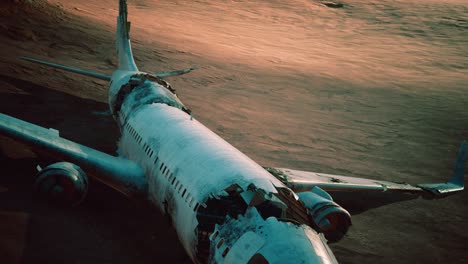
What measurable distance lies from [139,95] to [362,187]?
13.6 meters

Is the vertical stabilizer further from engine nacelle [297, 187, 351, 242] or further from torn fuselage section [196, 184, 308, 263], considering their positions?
torn fuselage section [196, 184, 308, 263]

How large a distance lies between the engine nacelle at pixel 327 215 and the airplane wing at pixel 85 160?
7397 mm

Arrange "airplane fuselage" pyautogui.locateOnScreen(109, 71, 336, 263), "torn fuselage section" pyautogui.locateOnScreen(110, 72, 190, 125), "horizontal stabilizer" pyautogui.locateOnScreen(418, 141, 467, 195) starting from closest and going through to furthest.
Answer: "airplane fuselage" pyautogui.locateOnScreen(109, 71, 336, 263)
"horizontal stabilizer" pyautogui.locateOnScreen(418, 141, 467, 195)
"torn fuselage section" pyautogui.locateOnScreen(110, 72, 190, 125)

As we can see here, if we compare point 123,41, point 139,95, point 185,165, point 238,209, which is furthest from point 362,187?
point 123,41

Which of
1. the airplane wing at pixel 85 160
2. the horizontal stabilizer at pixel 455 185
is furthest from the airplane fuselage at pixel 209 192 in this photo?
the horizontal stabilizer at pixel 455 185

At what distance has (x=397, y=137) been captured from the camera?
36000mm

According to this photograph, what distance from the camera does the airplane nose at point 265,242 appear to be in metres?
10.6

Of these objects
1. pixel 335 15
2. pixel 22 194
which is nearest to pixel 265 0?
pixel 335 15

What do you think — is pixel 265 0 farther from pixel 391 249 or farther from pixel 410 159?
pixel 391 249

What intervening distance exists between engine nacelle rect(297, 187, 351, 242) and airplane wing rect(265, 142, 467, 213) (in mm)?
2467

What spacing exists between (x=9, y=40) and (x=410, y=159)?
37985mm

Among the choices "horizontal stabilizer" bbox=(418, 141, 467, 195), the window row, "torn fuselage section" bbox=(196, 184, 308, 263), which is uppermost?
"torn fuselage section" bbox=(196, 184, 308, 263)

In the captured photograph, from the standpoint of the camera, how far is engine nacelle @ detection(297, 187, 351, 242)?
17.9 metres

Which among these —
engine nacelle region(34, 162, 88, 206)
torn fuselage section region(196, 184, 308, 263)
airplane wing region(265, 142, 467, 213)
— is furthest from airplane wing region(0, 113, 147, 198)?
torn fuselage section region(196, 184, 308, 263)
